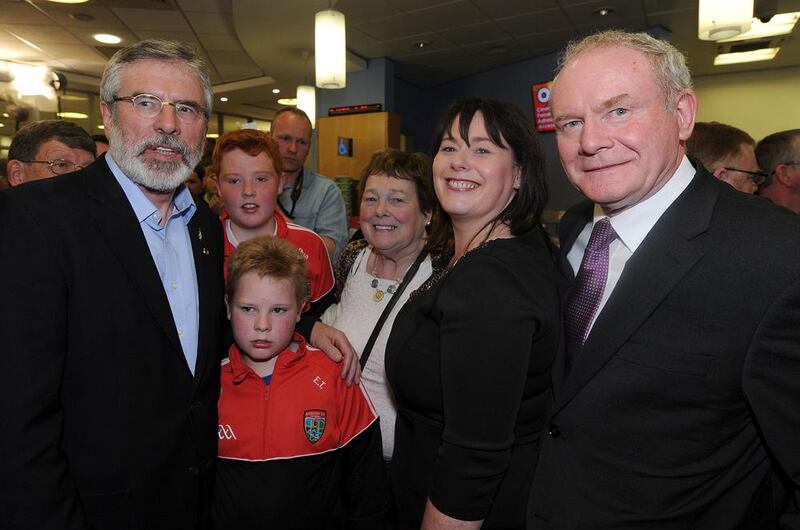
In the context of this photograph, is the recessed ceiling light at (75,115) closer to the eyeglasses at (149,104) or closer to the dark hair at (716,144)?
the eyeglasses at (149,104)

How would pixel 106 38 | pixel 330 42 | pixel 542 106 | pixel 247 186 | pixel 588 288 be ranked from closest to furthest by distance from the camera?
A: pixel 588 288 < pixel 247 186 < pixel 330 42 < pixel 106 38 < pixel 542 106

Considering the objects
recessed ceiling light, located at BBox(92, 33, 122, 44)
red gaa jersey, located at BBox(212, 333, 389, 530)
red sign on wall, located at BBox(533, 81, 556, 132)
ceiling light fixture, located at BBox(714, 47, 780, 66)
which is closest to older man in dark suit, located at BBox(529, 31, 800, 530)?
red gaa jersey, located at BBox(212, 333, 389, 530)

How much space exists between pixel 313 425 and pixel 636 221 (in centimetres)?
109

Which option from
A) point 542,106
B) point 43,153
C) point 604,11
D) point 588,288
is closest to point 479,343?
point 588,288

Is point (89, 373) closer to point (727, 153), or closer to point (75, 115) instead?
point (727, 153)

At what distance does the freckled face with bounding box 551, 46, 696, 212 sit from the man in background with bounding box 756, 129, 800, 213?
2.31m

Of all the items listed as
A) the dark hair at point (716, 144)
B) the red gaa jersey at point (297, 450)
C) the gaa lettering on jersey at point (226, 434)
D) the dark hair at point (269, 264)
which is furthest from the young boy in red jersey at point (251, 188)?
the dark hair at point (716, 144)

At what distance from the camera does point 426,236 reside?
2.15 meters

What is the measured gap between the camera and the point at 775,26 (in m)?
5.64

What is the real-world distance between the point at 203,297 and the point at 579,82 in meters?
1.10

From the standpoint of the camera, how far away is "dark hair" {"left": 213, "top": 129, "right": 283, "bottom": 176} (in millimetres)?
2254

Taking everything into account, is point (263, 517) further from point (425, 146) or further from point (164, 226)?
point (425, 146)

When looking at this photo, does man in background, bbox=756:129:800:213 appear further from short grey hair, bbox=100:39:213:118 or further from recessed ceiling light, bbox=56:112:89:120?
recessed ceiling light, bbox=56:112:89:120

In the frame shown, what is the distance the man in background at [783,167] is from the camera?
9.60 feet
